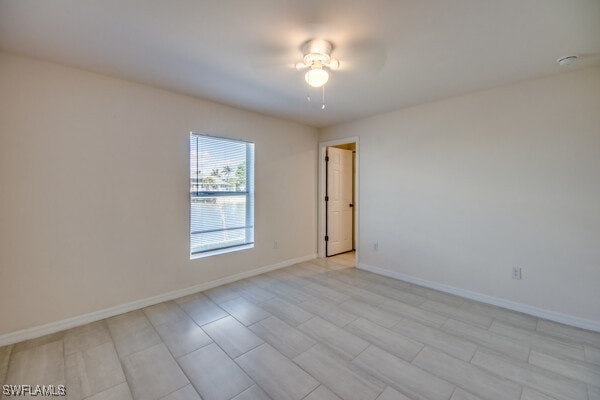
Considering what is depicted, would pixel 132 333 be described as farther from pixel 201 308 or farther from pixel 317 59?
pixel 317 59

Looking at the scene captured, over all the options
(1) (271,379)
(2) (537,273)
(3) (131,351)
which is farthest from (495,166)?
(3) (131,351)

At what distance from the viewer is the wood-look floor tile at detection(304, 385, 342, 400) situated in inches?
60.9

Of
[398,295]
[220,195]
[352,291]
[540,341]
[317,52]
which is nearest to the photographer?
[317,52]

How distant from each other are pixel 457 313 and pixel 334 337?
141 centimetres

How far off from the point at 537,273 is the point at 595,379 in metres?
1.07

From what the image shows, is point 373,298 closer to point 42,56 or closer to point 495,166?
point 495,166

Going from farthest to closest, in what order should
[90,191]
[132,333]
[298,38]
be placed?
[90,191], [132,333], [298,38]

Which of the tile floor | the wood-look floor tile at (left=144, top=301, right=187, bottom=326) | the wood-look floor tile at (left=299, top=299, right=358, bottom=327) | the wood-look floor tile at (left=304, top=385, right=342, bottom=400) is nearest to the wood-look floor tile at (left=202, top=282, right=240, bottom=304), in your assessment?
the tile floor

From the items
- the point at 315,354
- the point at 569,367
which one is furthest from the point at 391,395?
the point at 569,367

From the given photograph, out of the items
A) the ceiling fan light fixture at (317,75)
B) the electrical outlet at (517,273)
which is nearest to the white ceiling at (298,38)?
the ceiling fan light fixture at (317,75)

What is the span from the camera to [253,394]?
1.59 meters

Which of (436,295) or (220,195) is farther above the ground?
(220,195)

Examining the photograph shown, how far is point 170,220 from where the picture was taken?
294 centimetres

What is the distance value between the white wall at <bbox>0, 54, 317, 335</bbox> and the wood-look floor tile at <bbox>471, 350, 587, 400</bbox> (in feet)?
9.46
